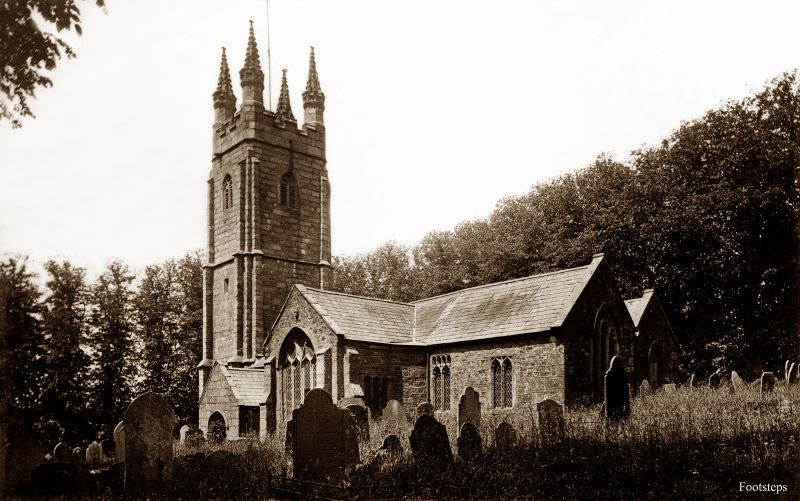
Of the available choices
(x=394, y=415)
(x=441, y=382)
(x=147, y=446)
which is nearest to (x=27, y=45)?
(x=147, y=446)

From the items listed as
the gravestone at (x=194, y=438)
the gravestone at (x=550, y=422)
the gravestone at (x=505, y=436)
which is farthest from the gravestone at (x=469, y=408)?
the gravestone at (x=194, y=438)

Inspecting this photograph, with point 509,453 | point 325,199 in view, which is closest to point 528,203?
point 325,199

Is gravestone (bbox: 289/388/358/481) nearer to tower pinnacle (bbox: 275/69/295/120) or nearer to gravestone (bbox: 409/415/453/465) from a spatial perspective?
gravestone (bbox: 409/415/453/465)

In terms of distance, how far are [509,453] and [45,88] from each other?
10443 millimetres

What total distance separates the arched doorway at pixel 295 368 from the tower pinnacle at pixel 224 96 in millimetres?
16111

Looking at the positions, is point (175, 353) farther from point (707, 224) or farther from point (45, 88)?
point (45, 88)

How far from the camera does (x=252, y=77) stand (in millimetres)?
38250

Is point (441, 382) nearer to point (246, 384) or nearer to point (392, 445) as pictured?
point (246, 384)

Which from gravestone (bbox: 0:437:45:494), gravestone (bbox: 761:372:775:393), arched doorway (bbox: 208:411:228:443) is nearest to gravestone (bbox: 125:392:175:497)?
→ gravestone (bbox: 0:437:45:494)

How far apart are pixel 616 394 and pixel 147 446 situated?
10.6 meters

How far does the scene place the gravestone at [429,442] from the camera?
48.2ft

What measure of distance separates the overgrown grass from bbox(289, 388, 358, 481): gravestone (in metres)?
0.44

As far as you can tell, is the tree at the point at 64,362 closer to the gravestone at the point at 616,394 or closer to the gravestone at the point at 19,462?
the gravestone at the point at 19,462

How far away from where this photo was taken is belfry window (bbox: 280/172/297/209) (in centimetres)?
Result: 3897
